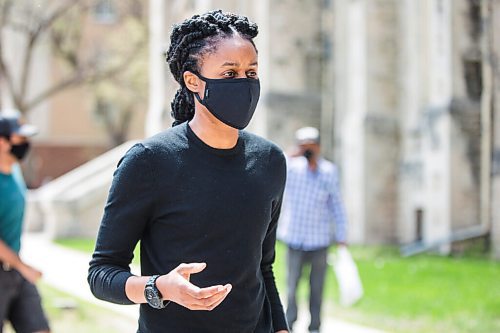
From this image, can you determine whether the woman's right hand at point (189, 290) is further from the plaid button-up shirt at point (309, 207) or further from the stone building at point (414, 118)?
the stone building at point (414, 118)

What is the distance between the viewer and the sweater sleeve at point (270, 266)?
3.11m

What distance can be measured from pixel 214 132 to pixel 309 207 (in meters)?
5.41

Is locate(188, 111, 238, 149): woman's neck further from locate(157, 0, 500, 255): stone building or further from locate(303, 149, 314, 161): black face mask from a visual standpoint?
locate(157, 0, 500, 255): stone building

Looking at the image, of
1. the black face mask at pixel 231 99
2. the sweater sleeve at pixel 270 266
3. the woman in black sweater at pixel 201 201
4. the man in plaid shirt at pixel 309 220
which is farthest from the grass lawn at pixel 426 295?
the black face mask at pixel 231 99

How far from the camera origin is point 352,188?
72.2 feet

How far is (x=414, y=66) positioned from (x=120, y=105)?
2415 cm

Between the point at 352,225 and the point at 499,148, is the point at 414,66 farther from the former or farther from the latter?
the point at 499,148

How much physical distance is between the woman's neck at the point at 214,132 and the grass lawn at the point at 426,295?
6533mm

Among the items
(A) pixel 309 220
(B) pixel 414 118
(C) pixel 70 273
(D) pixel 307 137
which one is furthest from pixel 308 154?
(B) pixel 414 118

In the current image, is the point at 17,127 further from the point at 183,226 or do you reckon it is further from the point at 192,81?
the point at 183,226

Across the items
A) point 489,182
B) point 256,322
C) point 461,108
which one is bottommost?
point 489,182

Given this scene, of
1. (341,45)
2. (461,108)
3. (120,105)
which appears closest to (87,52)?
(120,105)

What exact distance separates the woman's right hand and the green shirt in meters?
3.07

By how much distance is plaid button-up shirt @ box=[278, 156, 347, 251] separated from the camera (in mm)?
8250
